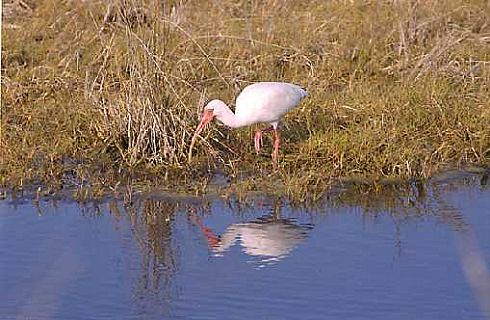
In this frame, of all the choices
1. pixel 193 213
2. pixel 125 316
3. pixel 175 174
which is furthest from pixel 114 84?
pixel 125 316

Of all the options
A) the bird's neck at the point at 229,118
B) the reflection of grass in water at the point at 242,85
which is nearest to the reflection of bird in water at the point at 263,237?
the reflection of grass in water at the point at 242,85

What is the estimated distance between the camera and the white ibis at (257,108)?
7.66 m

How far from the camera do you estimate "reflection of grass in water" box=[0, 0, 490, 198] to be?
7523 millimetres

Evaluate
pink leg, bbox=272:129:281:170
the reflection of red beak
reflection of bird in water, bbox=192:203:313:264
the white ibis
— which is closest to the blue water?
reflection of bird in water, bbox=192:203:313:264

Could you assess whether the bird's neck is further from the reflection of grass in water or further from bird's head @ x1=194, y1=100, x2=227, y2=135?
the reflection of grass in water

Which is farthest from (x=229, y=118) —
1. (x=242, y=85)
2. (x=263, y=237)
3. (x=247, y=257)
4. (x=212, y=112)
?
(x=247, y=257)

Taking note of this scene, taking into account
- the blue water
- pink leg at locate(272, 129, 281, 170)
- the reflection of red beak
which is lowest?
the blue water

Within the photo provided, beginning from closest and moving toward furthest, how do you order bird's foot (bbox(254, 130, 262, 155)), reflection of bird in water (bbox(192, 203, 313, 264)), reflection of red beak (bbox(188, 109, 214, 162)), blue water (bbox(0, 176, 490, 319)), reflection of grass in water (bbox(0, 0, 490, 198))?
blue water (bbox(0, 176, 490, 319)) → reflection of bird in water (bbox(192, 203, 313, 264)) → reflection of grass in water (bbox(0, 0, 490, 198)) → reflection of red beak (bbox(188, 109, 214, 162)) → bird's foot (bbox(254, 130, 262, 155))

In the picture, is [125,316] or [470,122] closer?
[125,316]

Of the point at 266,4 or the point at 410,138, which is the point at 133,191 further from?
the point at 266,4

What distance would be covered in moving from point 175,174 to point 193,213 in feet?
2.59

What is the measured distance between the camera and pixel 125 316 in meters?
4.91

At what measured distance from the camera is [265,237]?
6066 millimetres

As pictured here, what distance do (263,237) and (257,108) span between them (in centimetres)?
173
